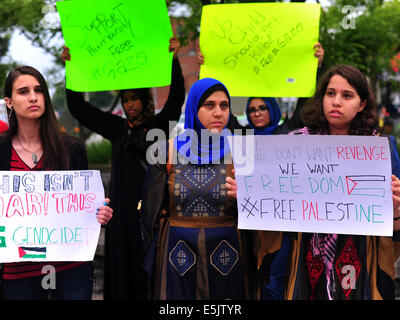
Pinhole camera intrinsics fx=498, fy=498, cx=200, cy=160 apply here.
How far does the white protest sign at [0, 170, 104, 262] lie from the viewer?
273cm

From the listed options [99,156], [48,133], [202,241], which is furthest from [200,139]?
[99,156]

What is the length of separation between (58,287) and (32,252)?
26 centimetres

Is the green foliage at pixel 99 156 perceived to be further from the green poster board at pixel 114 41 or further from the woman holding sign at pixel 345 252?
the woman holding sign at pixel 345 252

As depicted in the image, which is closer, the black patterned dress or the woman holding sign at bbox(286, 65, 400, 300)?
the woman holding sign at bbox(286, 65, 400, 300)

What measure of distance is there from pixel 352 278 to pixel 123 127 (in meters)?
2.22

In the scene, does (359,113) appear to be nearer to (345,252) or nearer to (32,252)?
(345,252)

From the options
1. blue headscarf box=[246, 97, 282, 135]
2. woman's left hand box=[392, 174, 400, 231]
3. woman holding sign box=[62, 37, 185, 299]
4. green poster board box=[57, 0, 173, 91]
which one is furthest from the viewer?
blue headscarf box=[246, 97, 282, 135]

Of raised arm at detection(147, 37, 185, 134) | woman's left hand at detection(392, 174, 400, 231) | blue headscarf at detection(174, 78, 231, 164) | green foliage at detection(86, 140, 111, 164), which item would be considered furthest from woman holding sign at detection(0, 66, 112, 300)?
green foliage at detection(86, 140, 111, 164)

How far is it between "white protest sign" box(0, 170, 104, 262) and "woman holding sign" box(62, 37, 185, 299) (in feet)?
3.80

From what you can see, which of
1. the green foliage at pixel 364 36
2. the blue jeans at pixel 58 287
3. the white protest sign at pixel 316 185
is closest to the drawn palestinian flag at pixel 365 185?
the white protest sign at pixel 316 185

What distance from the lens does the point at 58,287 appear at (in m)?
2.80

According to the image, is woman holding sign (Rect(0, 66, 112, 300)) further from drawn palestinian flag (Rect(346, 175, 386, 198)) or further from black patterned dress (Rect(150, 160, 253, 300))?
drawn palestinian flag (Rect(346, 175, 386, 198))
